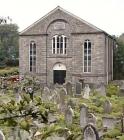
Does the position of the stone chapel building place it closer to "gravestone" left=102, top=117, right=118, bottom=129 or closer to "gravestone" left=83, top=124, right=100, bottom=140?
"gravestone" left=102, top=117, right=118, bottom=129

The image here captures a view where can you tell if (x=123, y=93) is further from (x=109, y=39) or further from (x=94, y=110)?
(x=109, y=39)

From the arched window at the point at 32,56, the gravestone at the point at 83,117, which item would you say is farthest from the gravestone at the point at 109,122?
the arched window at the point at 32,56

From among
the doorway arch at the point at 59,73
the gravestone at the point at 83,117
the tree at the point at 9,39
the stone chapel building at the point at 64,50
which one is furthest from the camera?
the tree at the point at 9,39

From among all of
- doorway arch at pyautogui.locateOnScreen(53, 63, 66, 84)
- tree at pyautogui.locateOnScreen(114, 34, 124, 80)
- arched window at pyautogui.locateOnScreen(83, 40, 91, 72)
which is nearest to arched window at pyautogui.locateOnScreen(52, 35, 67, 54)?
doorway arch at pyautogui.locateOnScreen(53, 63, 66, 84)

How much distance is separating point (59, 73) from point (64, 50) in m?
2.52

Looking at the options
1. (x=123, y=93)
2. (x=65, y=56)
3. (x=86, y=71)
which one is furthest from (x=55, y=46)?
→ (x=123, y=93)

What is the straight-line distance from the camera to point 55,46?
40.4 meters

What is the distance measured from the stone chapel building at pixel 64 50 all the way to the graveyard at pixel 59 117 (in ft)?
17.1

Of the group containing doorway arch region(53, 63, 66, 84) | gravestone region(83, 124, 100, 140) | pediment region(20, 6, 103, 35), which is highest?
pediment region(20, 6, 103, 35)

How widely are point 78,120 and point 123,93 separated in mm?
10229

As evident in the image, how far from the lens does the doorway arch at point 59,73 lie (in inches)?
1593

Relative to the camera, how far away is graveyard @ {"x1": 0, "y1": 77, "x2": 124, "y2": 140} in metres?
3.85

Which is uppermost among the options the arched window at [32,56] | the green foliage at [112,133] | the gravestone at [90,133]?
the arched window at [32,56]

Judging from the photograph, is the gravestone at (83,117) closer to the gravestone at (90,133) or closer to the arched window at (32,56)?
the gravestone at (90,133)
